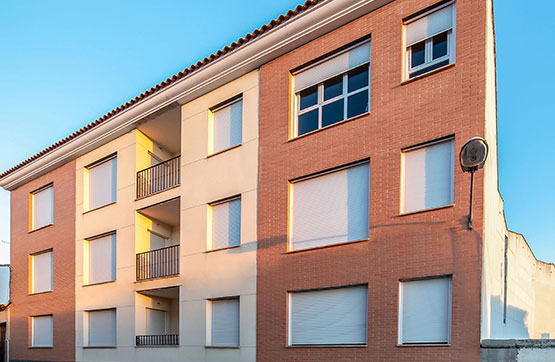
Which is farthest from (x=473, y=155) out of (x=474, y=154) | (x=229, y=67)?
(x=229, y=67)

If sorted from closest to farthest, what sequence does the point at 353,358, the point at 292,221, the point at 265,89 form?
1. the point at 353,358
2. the point at 292,221
3. the point at 265,89

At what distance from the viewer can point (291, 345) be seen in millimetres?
10219

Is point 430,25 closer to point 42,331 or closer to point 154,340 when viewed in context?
point 154,340

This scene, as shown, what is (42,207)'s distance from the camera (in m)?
18.6

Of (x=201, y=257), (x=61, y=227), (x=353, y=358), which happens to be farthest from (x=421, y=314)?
(x=61, y=227)

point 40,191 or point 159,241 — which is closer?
point 159,241

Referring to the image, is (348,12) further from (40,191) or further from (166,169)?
(40,191)

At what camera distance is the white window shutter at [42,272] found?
1788 centimetres

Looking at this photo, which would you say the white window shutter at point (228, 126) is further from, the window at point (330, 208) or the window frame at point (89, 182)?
the window frame at point (89, 182)

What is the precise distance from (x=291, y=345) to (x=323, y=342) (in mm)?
823

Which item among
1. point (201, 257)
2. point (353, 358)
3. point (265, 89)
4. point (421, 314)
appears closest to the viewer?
point (421, 314)

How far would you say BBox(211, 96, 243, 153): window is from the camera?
40.8 feet

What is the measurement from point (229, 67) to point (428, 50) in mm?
4999

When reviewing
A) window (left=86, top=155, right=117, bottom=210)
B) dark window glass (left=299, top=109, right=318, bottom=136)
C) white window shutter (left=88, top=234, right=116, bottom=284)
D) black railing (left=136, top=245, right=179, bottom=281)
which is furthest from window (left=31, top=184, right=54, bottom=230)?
dark window glass (left=299, top=109, right=318, bottom=136)
